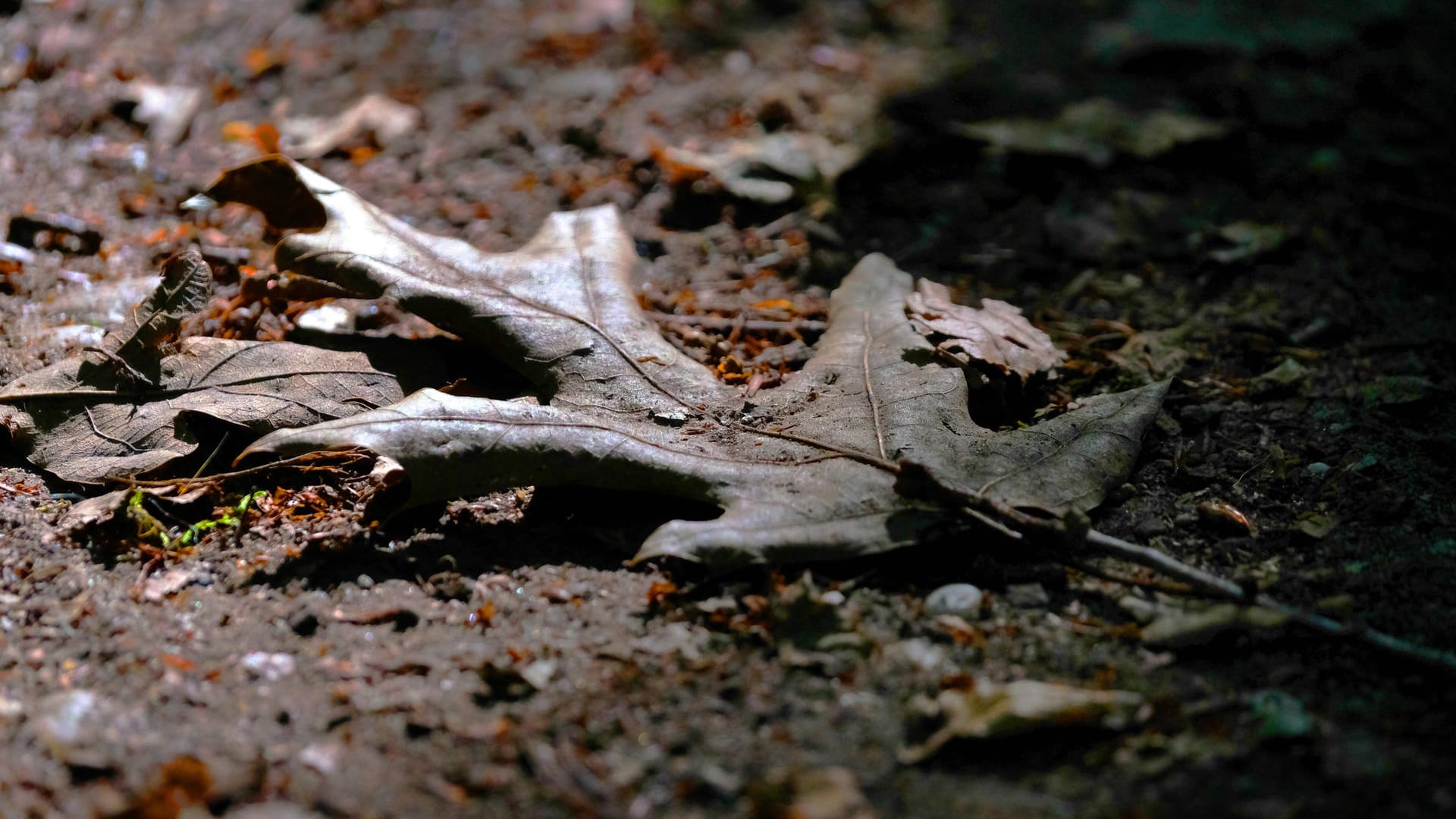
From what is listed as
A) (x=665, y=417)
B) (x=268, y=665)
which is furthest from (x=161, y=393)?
(x=665, y=417)

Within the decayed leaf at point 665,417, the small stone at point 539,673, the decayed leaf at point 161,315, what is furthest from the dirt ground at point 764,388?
the decayed leaf at point 161,315

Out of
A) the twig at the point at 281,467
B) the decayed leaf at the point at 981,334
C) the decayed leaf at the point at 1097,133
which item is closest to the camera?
the twig at the point at 281,467

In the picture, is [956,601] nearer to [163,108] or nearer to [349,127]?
[349,127]

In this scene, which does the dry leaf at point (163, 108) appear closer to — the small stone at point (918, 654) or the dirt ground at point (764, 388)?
the dirt ground at point (764, 388)

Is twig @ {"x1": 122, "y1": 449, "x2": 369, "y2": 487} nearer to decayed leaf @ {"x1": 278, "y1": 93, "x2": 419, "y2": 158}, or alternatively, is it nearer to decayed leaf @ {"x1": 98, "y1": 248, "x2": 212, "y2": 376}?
decayed leaf @ {"x1": 98, "y1": 248, "x2": 212, "y2": 376}

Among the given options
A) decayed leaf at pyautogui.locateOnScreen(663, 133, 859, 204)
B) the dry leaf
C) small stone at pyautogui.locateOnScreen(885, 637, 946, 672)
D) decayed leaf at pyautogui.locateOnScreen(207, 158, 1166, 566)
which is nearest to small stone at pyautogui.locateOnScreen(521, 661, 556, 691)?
decayed leaf at pyautogui.locateOnScreen(207, 158, 1166, 566)

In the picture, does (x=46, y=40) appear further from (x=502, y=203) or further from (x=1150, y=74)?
(x=1150, y=74)

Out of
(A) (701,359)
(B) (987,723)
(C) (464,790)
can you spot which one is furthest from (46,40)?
(B) (987,723)
